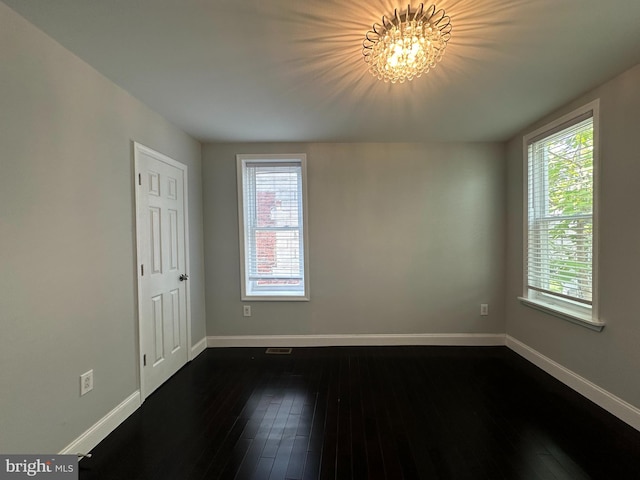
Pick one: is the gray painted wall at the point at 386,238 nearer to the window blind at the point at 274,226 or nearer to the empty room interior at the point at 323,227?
the empty room interior at the point at 323,227

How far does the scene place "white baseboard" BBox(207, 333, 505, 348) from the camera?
330cm

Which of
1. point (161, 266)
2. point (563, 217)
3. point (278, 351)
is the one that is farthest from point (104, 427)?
point (563, 217)

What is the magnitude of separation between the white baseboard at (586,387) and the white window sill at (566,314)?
1.47 ft

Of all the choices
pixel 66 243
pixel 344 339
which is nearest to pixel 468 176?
pixel 344 339

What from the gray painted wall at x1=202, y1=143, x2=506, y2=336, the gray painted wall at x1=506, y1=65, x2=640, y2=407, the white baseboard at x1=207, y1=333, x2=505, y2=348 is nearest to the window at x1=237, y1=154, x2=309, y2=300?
the gray painted wall at x1=202, y1=143, x2=506, y2=336

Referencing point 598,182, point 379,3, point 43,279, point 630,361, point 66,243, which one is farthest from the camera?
point 598,182

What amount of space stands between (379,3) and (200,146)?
2601 millimetres

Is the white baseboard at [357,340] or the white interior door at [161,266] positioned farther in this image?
the white baseboard at [357,340]

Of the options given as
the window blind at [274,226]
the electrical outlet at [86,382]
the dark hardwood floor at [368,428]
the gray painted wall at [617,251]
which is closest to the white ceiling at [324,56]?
the gray painted wall at [617,251]

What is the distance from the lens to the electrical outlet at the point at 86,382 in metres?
1.72

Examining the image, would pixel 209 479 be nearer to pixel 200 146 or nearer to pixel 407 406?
pixel 407 406

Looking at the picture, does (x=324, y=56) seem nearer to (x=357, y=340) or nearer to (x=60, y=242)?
(x=60, y=242)

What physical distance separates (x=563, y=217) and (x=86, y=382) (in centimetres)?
386

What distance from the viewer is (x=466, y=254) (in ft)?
10.9
